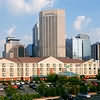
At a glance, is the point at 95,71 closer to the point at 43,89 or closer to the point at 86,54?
the point at 43,89

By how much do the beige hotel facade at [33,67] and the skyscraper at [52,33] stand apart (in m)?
77.2

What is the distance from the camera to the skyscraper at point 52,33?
147 metres

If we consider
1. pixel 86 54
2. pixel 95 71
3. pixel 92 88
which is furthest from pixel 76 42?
pixel 92 88

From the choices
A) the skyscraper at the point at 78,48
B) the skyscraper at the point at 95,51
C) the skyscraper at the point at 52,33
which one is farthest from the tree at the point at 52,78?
the skyscraper at the point at 78,48

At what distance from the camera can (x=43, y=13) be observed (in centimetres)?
15538

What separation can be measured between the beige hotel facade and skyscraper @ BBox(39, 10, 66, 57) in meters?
77.2

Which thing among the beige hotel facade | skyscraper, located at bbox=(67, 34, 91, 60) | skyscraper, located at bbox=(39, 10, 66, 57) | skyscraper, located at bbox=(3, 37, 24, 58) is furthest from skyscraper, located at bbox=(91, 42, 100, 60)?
the beige hotel facade

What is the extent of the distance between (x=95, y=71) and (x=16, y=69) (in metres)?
21.3

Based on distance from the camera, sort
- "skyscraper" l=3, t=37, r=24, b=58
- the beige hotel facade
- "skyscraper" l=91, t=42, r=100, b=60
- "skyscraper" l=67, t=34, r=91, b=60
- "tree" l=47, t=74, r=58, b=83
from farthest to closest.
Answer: "skyscraper" l=3, t=37, r=24, b=58 < "skyscraper" l=67, t=34, r=91, b=60 < "skyscraper" l=91, t=42, r=100, b=60 < the beige hotel facade < "tree" l=47, t=74, r=58, b=83

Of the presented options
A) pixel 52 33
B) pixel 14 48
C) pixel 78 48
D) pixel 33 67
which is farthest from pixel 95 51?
pixel 33 67

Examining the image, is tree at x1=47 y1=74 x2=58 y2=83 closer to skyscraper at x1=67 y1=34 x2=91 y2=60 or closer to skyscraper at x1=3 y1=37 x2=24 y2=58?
skyscraper at x1=67 y1=34 x2=91 y2=60

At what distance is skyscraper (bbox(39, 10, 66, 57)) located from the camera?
147 m

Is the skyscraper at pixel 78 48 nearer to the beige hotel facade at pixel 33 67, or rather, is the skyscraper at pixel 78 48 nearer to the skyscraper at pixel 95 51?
the skyscraper at pixel 95 51

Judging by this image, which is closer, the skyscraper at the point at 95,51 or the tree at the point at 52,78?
the tree at the point at 52,78
